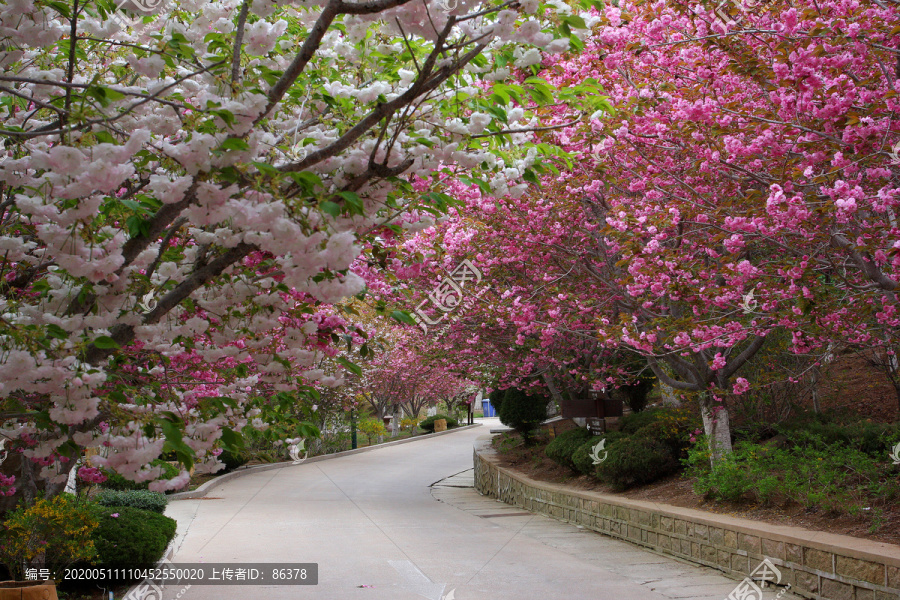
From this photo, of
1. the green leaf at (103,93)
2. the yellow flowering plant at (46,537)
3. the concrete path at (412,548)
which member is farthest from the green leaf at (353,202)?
the concrete path at (412,548)

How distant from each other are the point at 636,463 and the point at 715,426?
1544 mm

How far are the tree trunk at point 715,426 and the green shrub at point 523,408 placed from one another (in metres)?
9.21

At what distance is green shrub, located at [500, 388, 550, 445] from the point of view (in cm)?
1884

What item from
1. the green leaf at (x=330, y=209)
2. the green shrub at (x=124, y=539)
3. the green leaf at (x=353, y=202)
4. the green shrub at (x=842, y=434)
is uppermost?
A: the green leaf at (x=353, y=202)

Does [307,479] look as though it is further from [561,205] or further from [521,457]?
[561,205]

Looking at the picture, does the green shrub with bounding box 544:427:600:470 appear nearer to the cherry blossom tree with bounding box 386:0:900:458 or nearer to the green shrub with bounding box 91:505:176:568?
the cherry blossom tree with bounding box 386:0:900:458

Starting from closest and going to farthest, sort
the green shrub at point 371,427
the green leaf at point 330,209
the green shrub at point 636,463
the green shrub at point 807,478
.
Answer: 1. the green leaf at point 330,209
2. the green shrub at point 807,478
3. the green shrub at point 636,463
4. the green shrub at point 371,427

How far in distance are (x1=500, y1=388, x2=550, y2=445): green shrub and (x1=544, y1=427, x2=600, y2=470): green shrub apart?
4308 millimetres

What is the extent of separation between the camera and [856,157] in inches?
201

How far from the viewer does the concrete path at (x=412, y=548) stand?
7.25 meters

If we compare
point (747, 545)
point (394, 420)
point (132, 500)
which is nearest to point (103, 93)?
point (747, 545)

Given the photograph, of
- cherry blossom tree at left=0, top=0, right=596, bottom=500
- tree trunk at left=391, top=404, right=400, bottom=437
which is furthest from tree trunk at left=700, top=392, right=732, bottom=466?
tree trunk at left=391, top=404, right=400, bottom=437

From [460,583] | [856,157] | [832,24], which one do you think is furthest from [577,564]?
[832,24]

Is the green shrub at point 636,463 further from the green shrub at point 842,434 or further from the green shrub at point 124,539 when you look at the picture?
the green shrub at point 124,539
